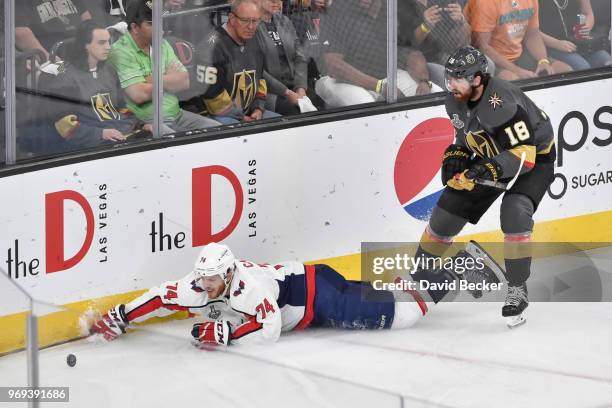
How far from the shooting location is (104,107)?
5.56 m

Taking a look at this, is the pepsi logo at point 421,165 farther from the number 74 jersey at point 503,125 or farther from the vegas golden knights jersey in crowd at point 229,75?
the vegas golden knights jersey in crowd at point 229,75

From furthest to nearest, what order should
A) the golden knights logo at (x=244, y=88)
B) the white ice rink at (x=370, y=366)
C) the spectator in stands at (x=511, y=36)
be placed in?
the spectator in stands at (x=511, y=36)
the golden knights logo at (x=244, y=88)
the white ice rink at (x=370, y=366)

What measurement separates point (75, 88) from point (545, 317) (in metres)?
2.16

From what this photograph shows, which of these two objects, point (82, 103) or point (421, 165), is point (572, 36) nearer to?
point (421, 165)

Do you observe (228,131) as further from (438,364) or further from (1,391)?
(1,391)

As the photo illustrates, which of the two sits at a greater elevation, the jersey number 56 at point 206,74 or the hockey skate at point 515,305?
the jersey number 56 at point 206,74

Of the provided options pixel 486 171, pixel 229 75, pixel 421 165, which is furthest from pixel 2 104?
pixel 421 165

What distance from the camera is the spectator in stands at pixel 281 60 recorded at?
595cm

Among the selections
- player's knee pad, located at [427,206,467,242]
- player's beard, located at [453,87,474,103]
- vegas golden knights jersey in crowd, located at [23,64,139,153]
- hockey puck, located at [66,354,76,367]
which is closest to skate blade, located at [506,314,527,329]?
player's knee pad, located at [427,206,467,242]

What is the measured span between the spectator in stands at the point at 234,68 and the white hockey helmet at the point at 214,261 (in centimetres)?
78

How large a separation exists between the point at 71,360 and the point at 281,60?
2.31 m

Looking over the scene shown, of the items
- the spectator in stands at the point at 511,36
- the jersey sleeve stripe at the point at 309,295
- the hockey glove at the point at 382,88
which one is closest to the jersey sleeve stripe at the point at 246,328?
the jersey sleeve stripe at the point at 309,295

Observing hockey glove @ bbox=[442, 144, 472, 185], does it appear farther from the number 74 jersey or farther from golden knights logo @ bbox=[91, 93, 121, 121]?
golden knights logo @ bbox=[91, 93, 121, 121]

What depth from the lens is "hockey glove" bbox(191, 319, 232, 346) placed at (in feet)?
17.2
